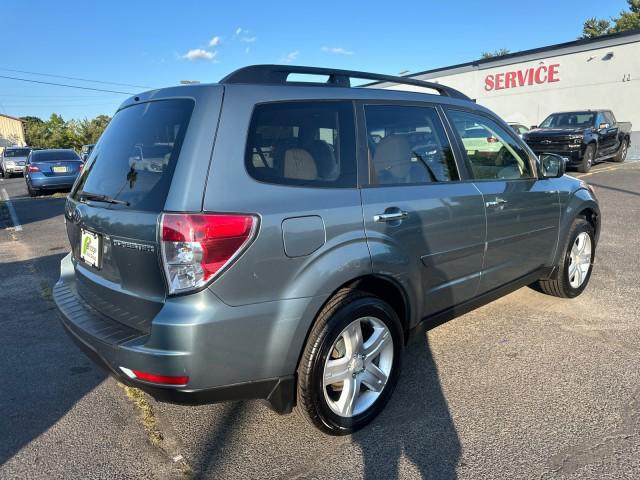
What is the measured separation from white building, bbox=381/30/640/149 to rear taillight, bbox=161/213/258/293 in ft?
73.9

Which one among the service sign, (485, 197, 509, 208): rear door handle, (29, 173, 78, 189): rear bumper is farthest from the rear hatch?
the service sign

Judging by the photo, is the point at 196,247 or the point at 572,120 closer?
the point at 196,247

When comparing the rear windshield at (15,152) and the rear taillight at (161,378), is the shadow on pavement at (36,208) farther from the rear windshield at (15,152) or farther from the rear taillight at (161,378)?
the rear windshield at (15,152)

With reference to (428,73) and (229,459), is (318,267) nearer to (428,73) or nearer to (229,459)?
(229,459)

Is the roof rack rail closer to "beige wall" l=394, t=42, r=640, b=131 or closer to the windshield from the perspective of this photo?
the windshield

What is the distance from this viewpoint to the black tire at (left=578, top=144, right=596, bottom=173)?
14484 mm

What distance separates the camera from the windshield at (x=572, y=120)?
1542 centimetres

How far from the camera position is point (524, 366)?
338 centimetres

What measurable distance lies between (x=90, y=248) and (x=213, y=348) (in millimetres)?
1057

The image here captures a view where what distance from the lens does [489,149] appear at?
3.78 metres

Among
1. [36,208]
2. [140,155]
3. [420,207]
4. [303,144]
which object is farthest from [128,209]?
[36,208]

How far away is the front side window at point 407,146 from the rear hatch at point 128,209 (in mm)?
1094

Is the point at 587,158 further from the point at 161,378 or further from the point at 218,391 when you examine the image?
the point at 161,378

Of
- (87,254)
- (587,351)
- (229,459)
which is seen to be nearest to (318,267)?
(229,459)
